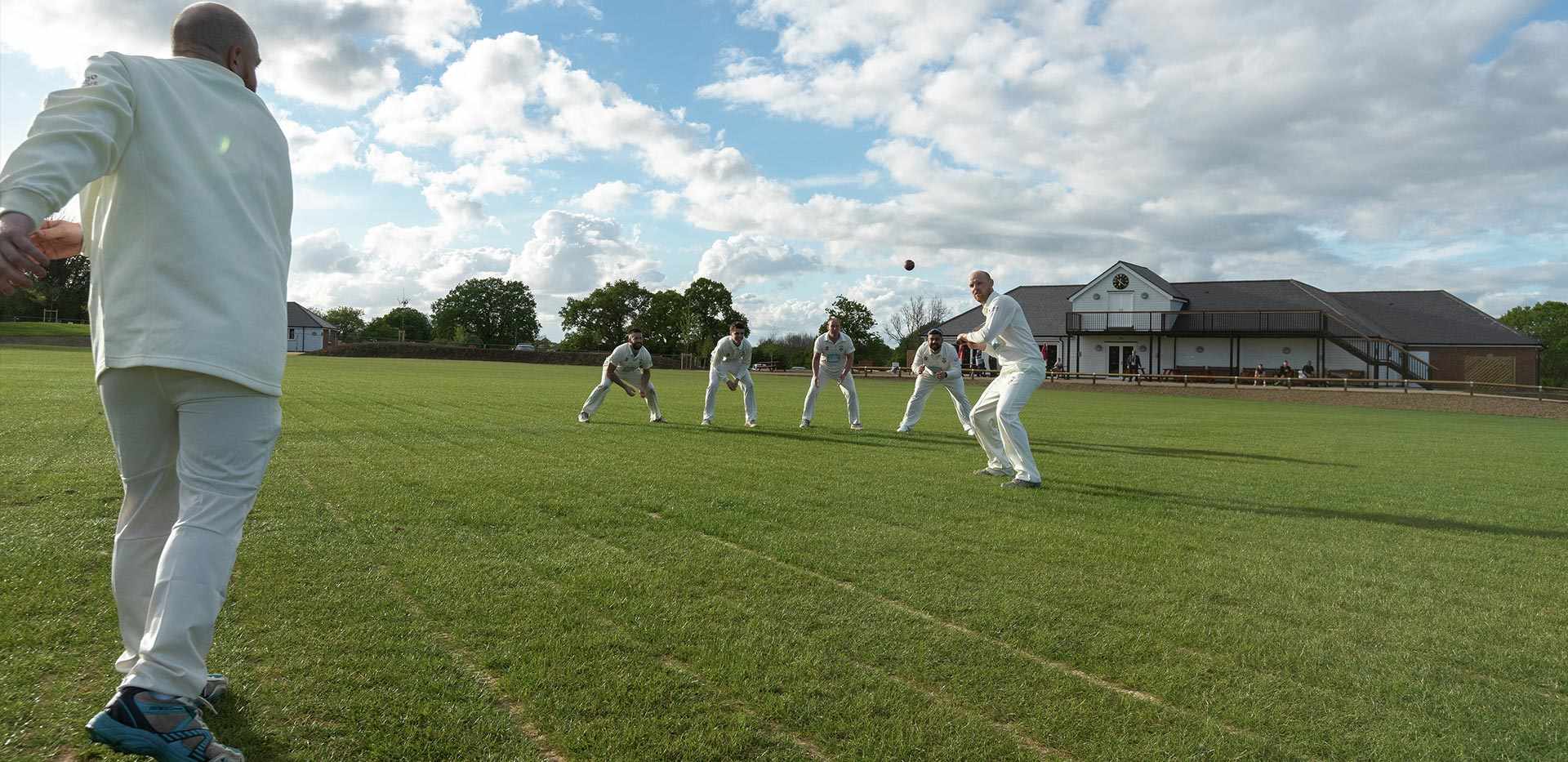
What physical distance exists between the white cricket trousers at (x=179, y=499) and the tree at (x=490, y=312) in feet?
433

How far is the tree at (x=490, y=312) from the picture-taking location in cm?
12925

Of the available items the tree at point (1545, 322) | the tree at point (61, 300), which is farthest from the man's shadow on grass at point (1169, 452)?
the tree at point (1545, 322)

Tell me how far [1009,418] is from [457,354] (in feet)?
240

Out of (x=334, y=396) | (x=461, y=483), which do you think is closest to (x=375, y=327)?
(x=334, y=396)

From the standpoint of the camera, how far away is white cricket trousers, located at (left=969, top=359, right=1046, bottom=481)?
28.0ft

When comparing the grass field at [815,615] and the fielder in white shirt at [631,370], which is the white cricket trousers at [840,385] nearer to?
the fielder in white shirt at [631,370]

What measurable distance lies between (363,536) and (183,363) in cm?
317

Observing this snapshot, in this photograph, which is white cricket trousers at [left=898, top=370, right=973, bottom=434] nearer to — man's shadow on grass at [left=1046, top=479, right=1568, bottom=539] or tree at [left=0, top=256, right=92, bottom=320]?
man's shadow on grass at [left=1046, top=479, right=1568, bottom=539]

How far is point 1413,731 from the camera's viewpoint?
114 inches

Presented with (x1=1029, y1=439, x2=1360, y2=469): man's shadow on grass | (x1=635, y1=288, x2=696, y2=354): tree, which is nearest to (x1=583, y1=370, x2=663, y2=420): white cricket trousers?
(x1=1029, y1=439, x2=1360, y2=469): man's shadow on grass

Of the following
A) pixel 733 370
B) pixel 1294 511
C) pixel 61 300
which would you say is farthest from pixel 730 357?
pixel 61 300

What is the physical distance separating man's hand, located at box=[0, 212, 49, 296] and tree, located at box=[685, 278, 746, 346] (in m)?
101

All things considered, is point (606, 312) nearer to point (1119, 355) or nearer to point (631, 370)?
point (1119, 355)

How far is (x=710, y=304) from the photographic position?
4146 inches
